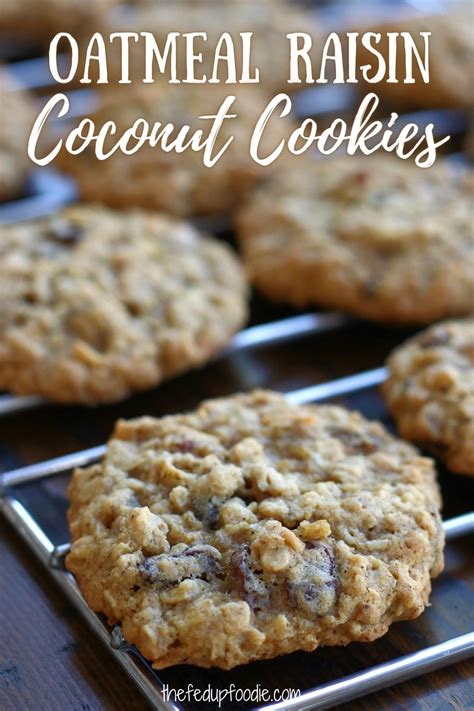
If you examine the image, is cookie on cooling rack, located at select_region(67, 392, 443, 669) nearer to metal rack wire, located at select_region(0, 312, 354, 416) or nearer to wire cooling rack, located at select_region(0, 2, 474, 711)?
wire cooling rack, located at select_region(0, 2, 474, 711)

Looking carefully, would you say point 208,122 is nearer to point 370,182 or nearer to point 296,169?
point 296,169

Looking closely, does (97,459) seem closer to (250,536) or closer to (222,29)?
(250,536)

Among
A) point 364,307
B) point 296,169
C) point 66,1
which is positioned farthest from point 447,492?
point 66,1

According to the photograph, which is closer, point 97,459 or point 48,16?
point 97,459

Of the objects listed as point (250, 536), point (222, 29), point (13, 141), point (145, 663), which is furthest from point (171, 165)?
point (145, 663)

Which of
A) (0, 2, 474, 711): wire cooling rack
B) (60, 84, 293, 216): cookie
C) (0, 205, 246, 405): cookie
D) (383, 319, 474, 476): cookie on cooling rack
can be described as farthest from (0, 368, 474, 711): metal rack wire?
(60, 84, 293, 216): cookie
